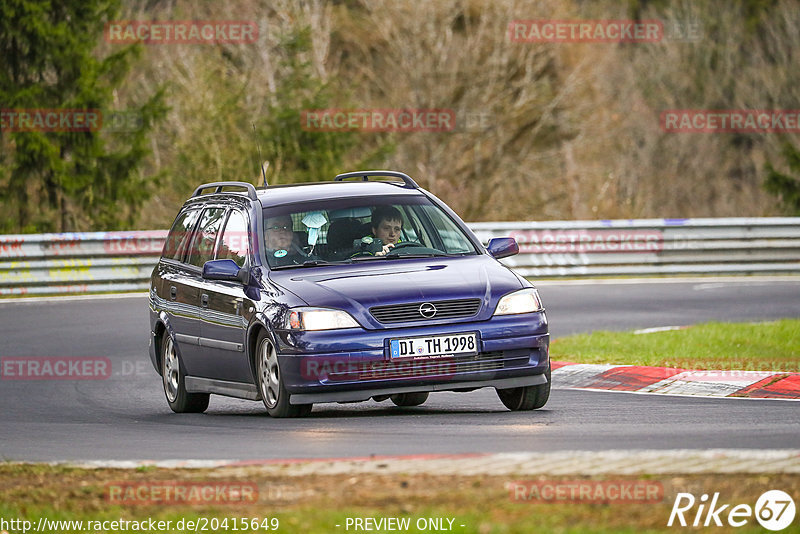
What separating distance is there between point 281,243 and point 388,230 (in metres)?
0.82

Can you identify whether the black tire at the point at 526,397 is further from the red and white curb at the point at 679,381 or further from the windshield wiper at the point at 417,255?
the red and white curb at the point at 679,381

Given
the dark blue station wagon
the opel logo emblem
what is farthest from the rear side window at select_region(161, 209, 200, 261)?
the opel logo emblem

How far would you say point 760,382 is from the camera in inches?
460

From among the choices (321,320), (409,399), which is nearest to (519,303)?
(321,320)

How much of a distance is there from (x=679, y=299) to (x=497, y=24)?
2101cm

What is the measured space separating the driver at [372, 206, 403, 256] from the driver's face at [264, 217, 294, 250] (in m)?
0.63

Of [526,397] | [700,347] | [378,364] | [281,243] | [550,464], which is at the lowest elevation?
[700,347]

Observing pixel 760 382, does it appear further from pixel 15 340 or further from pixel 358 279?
pixel 15 340

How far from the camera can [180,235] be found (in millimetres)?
12500

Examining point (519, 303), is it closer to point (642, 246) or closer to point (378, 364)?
point (378, 364)

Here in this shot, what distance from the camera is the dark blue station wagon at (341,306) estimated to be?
9.67m

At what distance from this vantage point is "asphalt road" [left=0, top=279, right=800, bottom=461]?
325 inches

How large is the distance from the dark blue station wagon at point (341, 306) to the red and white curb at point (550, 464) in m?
2.15

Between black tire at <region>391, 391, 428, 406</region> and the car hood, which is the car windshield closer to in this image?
the car hood
